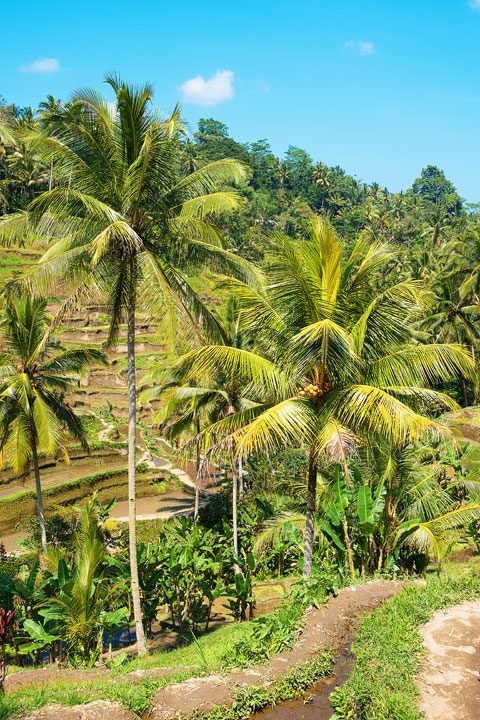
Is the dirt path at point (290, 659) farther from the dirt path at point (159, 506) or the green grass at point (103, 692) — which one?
the dirt path at point (159, 506)

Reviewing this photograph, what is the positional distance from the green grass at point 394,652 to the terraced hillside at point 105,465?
11.9m

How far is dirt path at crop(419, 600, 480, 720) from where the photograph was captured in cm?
699

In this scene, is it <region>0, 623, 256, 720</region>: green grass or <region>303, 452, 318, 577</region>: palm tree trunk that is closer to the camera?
<region>0, 623, 256, 720</region>: green grass

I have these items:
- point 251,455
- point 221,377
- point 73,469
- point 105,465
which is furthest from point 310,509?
point 105,465

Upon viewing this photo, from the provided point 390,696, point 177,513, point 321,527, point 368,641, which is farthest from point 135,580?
point 177,513

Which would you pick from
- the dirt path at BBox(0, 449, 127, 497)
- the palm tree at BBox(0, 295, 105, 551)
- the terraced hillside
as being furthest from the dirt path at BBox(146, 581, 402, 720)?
the dirt path at BBox(0, 449, 127, 497)

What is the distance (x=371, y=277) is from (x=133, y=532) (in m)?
6.09

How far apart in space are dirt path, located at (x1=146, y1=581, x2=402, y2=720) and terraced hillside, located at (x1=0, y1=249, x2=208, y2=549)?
450 inches

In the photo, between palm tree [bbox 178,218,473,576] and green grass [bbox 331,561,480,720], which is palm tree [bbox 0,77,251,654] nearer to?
palm tree [bbox 178,218,473,576]

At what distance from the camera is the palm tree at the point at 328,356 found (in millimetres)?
8797

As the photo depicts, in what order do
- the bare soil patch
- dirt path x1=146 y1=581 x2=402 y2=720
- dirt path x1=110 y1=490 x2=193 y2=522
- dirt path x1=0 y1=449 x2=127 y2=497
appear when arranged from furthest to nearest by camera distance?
dirt path x1=0 y1=449 x2=127 y2=497
dirt path x1=110 y1=490 x2=193 y2=522
dirt path x1=146 y1=581 x2=402 y2=720
the bare soil patch

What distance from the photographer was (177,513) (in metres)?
26.0

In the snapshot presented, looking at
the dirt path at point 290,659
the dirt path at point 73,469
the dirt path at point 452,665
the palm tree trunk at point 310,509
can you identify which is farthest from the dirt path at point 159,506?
the dirt path at point 452,665

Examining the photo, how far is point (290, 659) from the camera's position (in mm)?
8008
